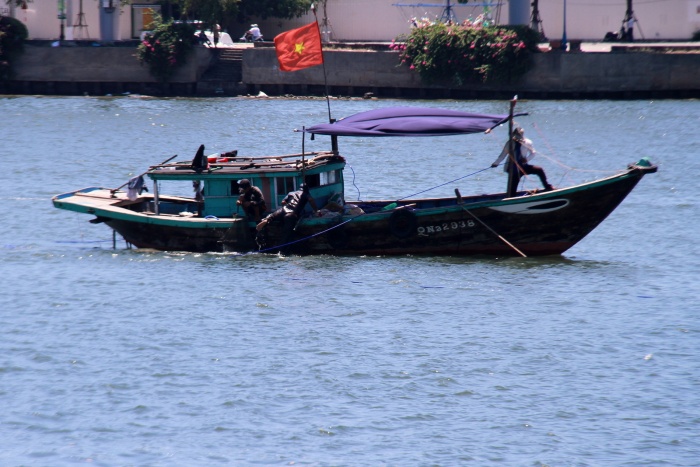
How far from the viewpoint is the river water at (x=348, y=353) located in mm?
13203

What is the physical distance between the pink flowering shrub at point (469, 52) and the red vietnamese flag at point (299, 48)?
1265 inches

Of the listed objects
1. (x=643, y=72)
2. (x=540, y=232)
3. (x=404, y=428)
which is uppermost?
(x=643, y=72)

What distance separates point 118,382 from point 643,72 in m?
42.2

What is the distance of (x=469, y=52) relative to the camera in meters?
54.1

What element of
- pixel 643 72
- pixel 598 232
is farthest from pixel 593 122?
pixel 598 232

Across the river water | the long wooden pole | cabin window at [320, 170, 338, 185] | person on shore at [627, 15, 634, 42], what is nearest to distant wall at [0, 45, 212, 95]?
person on shore at [627, 15, 634, 42]

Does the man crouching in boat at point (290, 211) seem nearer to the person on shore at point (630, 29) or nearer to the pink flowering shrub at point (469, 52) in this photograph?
the pink flowering shrub at point (469, 52)

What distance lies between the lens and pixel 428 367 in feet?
51.8

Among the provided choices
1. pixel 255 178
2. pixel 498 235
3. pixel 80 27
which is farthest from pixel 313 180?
pixel 80 27

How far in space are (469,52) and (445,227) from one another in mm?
34716

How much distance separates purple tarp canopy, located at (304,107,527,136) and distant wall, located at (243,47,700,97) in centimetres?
3323

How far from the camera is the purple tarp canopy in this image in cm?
2039

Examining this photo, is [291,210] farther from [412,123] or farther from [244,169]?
[412,123]

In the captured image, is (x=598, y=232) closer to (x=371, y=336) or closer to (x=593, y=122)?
(x=371, y=336)
